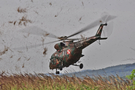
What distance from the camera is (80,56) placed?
1656cm

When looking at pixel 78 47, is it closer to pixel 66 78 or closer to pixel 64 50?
pixel 64 50

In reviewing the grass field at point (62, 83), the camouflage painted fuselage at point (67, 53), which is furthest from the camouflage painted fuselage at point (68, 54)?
the grass field at point (62, 83)

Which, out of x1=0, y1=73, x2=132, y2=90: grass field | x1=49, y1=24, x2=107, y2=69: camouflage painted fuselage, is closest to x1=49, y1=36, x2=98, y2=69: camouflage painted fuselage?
x1=49, y1=24, x2=107, y2=69: camouflage painted fuselage

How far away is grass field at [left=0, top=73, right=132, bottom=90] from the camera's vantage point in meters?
6.11

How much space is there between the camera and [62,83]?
6.84 meters

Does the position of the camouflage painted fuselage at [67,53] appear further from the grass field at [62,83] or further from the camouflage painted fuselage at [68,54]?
the grass field at [62,83]

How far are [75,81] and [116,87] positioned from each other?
4.57 feet

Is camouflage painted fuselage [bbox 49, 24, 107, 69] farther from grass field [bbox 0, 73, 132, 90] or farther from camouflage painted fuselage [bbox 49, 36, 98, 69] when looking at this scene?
grass field [bbox 0, 73, 132, 90]

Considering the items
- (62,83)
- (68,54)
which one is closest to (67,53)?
(68,54)

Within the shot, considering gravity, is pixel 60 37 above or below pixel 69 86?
above

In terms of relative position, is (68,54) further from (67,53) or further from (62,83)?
(62,83)

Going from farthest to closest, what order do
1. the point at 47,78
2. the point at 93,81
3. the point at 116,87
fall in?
the point at 47,78
the point at 93,81
the point at 116,87

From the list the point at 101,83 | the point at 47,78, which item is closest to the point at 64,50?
the point at 47,78

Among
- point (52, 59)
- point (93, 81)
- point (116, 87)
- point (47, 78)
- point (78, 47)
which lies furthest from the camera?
point (52, 59)
